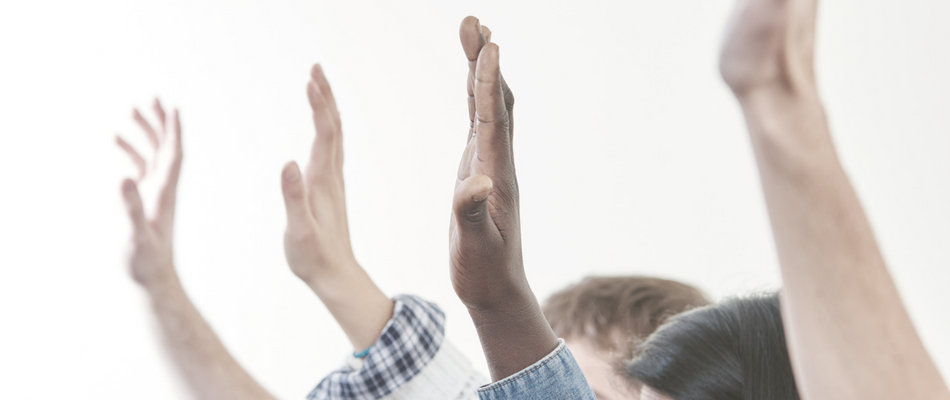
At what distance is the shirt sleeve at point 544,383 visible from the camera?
0.59 m

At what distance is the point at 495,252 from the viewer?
57 centimetres

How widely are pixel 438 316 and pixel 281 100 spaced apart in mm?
1002

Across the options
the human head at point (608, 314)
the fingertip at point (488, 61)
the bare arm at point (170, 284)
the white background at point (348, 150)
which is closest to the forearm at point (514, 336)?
the fingertip at point (488, 61)

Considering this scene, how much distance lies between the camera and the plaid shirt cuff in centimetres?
98

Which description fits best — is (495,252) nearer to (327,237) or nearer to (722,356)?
(722,356)

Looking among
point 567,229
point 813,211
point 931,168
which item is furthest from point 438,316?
point 931,168

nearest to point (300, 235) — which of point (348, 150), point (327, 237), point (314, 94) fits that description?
point (327, 237)

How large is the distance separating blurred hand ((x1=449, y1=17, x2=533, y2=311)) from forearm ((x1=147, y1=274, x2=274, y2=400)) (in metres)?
0.53

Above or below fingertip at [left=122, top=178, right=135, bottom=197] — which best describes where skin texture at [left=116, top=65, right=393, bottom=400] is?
below

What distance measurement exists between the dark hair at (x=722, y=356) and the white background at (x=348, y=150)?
3.30 feet

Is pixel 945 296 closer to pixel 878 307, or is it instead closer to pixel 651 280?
pixel 651 280

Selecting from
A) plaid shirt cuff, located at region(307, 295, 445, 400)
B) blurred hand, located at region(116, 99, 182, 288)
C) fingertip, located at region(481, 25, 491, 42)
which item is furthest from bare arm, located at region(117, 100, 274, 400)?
fingertip, located at region(481, 25, 491, 42)

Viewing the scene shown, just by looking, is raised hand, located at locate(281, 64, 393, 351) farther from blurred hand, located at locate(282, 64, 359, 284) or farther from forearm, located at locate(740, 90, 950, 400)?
forearm, located at locate(740, 90, 950, 400)

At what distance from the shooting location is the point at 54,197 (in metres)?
1.75
